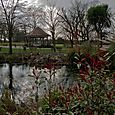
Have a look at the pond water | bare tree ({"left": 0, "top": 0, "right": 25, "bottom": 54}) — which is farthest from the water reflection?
bare tree ({"left": 0, "top": 0, "right": 25, "bottom": 54})

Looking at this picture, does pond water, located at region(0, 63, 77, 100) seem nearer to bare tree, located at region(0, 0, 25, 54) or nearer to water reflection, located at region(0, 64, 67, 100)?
water reflection, located at region(0, 64, 67, 100)

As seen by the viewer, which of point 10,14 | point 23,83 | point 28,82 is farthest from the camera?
point 10,14

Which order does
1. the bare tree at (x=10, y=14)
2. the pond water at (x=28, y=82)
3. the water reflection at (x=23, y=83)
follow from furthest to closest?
the bare tree at (x=10, y=14), the water reflection at (x=23, y=83), the pond water at (x=28, y=82)

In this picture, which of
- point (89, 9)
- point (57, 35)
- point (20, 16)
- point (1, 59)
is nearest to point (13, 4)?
point (20, 16)

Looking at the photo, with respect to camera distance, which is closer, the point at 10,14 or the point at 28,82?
the point at 28,82

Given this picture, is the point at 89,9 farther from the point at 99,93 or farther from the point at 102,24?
the point at 99,93

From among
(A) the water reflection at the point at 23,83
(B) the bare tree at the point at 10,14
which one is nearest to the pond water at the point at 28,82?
(A) the water reflection at the point at 23,83

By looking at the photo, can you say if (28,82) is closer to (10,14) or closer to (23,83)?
(23,83)

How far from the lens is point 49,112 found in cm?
360

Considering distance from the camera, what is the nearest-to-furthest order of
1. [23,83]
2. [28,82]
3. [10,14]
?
[28,82] < [23,83] < [10,14]

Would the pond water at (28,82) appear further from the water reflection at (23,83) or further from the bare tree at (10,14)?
the bare tree at (10,14)

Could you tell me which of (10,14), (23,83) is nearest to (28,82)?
(23,83)

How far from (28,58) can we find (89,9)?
19.7 m

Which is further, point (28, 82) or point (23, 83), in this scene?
point (23, 83)
